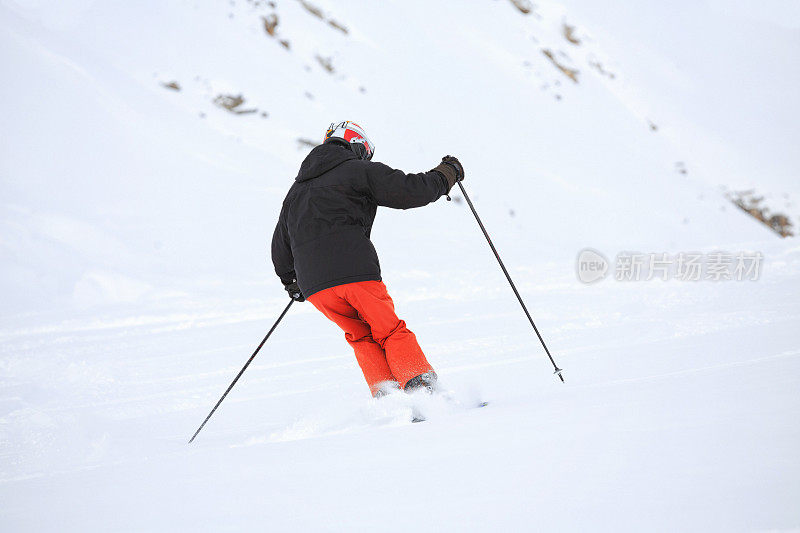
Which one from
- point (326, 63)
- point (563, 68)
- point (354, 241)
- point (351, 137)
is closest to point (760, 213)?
point (563, 68)

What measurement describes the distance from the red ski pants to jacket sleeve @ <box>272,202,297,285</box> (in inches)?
15.0

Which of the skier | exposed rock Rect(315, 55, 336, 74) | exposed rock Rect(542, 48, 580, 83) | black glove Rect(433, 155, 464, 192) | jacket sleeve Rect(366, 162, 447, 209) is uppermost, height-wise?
black glove Rect(433, 155, 464, 192)

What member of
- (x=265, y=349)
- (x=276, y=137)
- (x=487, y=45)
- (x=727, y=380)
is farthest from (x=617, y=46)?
(x=727, y=380)

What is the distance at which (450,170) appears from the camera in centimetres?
306

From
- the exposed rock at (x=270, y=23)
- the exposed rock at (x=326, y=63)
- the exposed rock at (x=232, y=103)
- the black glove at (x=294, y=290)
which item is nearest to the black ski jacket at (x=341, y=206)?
the black glove at (x=294, y=290)

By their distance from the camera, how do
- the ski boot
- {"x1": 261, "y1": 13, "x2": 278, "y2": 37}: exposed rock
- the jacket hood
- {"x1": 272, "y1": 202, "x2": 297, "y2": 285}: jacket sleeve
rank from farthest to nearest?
{"x1": 261, "y1": 13, "x2": 278, "y2": 37}: exposed rock, {"x1": 272, "y1": 202, "x2": 297, "y2": 285}: jacket sleeve, the jacket hood, the ski boot

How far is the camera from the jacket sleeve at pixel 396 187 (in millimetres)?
2771

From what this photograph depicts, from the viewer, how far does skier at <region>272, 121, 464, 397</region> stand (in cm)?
277

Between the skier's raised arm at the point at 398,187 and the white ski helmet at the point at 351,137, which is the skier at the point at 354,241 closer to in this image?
the skier's raised arm at the point at 398,187

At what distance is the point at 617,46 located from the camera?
2088 centimetres

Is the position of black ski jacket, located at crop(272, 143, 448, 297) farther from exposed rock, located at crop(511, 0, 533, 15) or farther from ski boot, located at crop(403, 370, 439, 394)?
exposed rock, located at crop(511, 0, 533, 15)

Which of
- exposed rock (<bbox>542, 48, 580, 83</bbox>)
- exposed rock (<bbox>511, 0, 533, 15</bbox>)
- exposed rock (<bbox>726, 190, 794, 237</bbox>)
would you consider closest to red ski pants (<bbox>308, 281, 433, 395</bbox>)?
exposed rock (<bbox>726, 190, 794, 237</bbox>)

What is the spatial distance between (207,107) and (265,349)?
988cm

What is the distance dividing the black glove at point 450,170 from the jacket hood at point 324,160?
0.46 m
